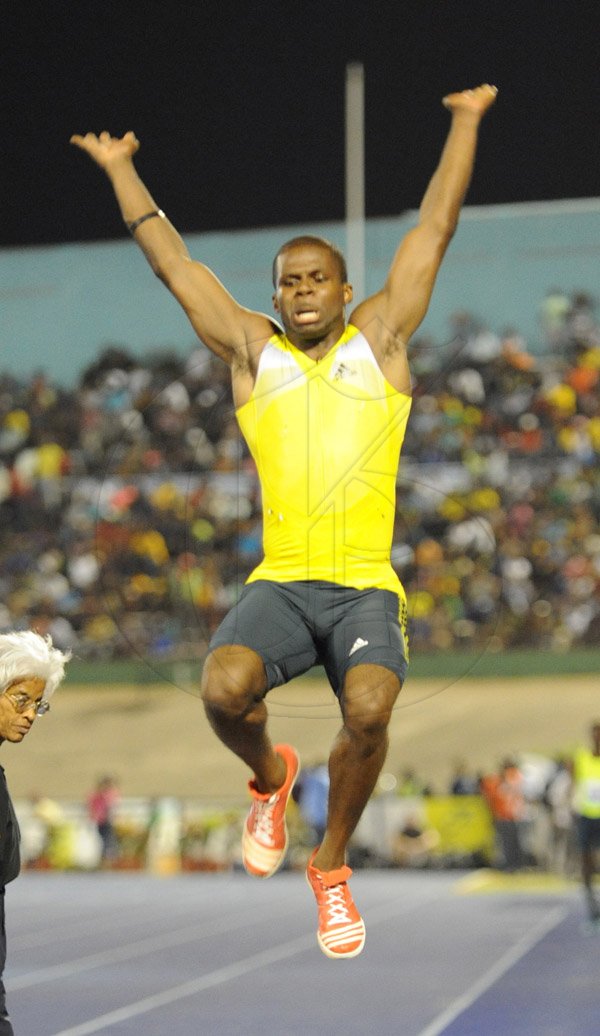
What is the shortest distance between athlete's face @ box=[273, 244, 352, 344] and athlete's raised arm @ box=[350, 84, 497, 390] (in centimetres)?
21

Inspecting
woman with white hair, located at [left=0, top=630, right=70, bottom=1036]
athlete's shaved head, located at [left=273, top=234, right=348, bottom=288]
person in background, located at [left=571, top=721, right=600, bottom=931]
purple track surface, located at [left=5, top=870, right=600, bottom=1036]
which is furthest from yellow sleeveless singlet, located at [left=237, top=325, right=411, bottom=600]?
person in background, located at [left=571, top=721, right=600, bottom=931]

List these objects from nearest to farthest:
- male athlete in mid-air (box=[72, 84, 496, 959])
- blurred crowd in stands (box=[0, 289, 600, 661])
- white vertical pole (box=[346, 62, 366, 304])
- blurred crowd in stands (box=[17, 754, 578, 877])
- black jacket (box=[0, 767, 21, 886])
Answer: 1. male athlete in mid-air (box=[72, 84, 496, 959])
2. black jacket (box=[0, 767, 21, 886])
3. blurred crowd in stands (box=[17, 754, 578, 877])
4. blurred crowd in stands (box=[0, 289, 600, 661])
5. white vertical pole (box=[346, 62, 366, 304])

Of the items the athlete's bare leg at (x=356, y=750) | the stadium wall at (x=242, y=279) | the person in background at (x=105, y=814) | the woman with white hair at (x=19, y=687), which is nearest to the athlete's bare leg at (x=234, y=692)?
the athlete's bare leg at (x=356, y=750)

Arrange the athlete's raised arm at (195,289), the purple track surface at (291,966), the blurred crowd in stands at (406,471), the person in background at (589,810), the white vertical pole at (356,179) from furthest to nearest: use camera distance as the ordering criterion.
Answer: the white vertical pole at (356,179)
the blurred crowd in stands at (406,471)
the person in background at (589,810)
the purple track surface at (291,966)
the athlete's raised arm at (195,289)

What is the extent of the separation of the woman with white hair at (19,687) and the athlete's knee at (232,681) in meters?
0.65

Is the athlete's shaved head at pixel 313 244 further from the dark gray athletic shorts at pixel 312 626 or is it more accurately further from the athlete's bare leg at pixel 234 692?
the athlete's bare leg at pixel 234 692

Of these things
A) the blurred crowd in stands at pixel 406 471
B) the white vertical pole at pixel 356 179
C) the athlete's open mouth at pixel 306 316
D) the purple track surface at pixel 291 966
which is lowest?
the purple track surface at pixel 291 966

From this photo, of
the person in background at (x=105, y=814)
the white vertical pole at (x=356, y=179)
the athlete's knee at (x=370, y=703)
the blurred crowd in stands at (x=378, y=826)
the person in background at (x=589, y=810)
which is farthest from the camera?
the white vertical pole at (x=356, y=179)

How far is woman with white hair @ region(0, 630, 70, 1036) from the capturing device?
5.07 metres

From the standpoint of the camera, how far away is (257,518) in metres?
15.4

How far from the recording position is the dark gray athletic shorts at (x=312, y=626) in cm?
474

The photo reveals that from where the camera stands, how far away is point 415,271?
4977 mm

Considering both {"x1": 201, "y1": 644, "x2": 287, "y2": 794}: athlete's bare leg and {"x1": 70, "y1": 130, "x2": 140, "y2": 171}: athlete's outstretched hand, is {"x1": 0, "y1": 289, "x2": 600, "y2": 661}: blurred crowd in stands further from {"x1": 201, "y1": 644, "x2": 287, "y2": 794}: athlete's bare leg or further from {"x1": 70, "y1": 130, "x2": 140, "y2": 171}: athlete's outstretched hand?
{"x1": 201, "y1": 644, "x2": 287, "y2": 794}: athlete's bare leg

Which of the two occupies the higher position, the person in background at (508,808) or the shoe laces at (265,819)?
the shoe laces at (265,819)
